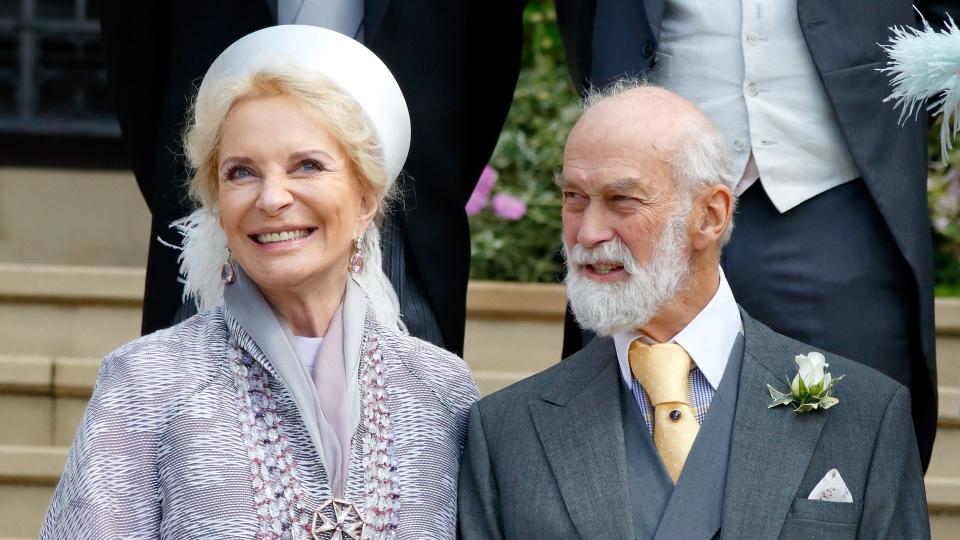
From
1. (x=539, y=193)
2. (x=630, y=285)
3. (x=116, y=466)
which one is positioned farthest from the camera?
(x=539, y=193)

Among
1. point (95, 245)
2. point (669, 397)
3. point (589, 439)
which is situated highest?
point (669, 397)

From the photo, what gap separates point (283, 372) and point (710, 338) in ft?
2.80

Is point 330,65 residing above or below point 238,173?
above

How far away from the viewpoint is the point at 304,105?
11.0 ft

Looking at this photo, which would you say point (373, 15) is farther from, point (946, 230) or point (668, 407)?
point (946, 230)

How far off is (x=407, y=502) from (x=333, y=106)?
787 mm

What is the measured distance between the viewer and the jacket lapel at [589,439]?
10.7 feet

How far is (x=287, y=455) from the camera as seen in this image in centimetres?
329

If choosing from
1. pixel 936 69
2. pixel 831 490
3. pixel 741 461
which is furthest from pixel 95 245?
pixel 936 69

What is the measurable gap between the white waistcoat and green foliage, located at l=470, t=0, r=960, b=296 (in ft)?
5.09

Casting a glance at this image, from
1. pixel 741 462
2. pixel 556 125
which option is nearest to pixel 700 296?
pixel 741 462

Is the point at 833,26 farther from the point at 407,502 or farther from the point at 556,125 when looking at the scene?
the point at 556,125

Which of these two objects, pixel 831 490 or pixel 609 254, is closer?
pixel 831 490

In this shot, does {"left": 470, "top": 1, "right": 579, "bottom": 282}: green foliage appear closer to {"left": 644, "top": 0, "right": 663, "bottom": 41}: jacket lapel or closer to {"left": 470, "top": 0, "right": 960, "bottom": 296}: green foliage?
{"left": 470, "top": 0, "right": 960, "bottom": 296}: green foliage
